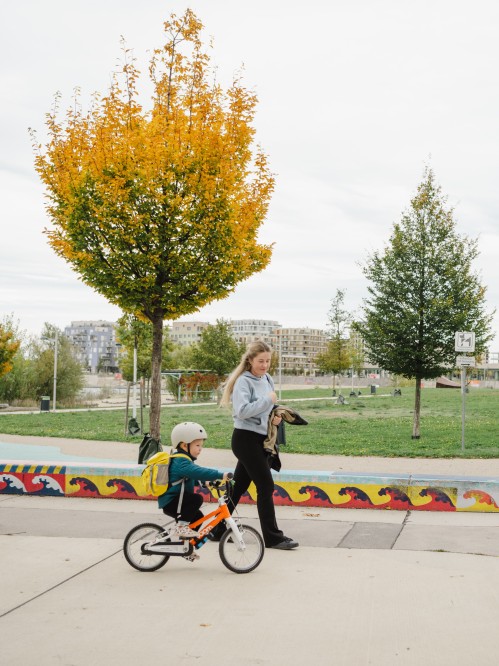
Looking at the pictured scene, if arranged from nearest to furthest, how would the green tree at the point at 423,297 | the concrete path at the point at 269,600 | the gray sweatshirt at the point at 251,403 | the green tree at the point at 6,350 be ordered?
1. the concrete path at the point at 269,600
2. the gray sweatshirt at the point at 251,403
3. the green tree at the point at 423,297
4. the green tree at the point at 6,350

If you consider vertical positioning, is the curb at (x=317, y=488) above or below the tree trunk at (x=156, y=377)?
below

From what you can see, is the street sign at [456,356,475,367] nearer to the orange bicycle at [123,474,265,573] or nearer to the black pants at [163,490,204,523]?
the orange bicycle at [123,474,265,573]

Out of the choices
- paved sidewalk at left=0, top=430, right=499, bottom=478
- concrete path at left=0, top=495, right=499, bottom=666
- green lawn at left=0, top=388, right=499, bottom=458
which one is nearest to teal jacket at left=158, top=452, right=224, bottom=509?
concrete path at left=0, top=495, right=499, bottom=666

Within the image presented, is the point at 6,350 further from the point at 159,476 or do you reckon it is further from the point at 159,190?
the point at 159,476

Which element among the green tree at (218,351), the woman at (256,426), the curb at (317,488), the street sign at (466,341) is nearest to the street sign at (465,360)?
the street sign at (466,341)

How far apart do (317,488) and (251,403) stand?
283 cm

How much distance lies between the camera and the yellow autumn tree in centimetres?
1235

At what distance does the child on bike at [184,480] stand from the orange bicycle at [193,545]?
0.22 feet

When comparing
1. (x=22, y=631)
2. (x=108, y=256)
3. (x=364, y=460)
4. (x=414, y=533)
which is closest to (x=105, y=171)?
(x=108, y=256)

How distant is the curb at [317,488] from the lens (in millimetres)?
8305

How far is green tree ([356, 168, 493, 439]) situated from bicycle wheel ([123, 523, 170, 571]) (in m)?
13.5

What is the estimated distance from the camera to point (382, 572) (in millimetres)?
5703

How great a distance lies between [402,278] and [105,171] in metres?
9.10

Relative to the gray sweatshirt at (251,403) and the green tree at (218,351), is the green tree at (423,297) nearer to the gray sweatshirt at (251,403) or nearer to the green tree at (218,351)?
the gray sweatshirt at (251,403)
